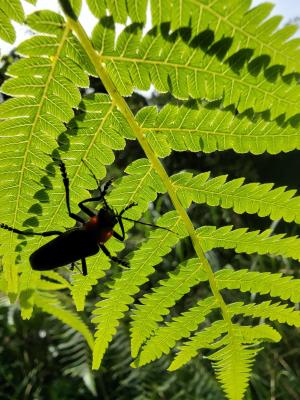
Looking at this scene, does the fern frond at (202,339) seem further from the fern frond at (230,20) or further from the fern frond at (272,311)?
the fern frond at (230,20)

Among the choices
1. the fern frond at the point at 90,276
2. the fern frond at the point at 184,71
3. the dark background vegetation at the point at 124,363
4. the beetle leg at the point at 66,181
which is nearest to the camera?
the fern frond at the point at 184,71

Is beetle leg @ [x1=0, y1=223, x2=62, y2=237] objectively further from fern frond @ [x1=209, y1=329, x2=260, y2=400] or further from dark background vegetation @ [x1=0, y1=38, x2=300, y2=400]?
dark background vegetation @ [x1=0, y1=38, x2=300, y2=400]

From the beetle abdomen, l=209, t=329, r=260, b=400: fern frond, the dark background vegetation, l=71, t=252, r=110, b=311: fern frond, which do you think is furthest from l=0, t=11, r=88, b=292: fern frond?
the dark background vegetation

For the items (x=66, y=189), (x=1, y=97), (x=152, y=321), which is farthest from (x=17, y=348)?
(x=66, y=189)

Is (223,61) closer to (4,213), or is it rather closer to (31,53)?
(31,53)

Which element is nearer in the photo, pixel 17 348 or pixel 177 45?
pixel 177 45

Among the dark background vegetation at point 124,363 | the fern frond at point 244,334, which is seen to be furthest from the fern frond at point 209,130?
the dark background vegetation at point 124,363
